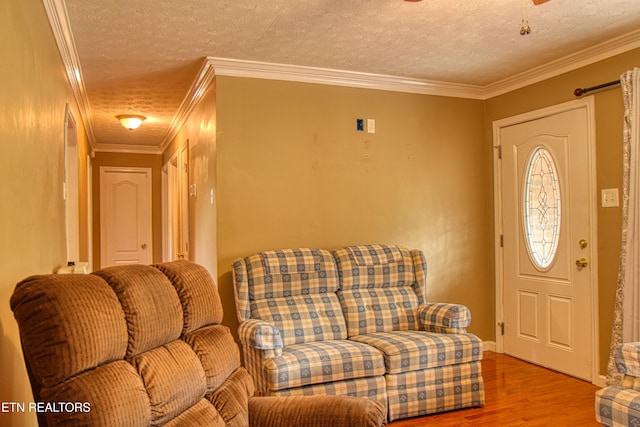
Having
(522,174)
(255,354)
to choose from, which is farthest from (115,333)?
(522,174)

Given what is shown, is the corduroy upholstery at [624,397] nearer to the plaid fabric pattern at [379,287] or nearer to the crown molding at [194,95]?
the plaid fabric pattern at [379,287]

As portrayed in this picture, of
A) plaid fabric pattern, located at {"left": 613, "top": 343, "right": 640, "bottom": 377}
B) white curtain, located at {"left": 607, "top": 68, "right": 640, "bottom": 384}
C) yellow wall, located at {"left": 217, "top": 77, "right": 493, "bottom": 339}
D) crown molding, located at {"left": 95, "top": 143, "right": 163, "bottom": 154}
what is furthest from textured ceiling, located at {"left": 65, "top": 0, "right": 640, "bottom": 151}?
crown molding, located at {"left": 95, "top": 143, "right": 163, "bottom": 154}

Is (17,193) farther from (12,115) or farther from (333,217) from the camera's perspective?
(333,217)

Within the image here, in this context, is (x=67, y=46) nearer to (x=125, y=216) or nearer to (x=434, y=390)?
(x=434, y=390)

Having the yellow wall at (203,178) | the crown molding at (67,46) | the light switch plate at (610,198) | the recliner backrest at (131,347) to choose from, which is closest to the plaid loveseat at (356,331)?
the yellow wall at (203,178)

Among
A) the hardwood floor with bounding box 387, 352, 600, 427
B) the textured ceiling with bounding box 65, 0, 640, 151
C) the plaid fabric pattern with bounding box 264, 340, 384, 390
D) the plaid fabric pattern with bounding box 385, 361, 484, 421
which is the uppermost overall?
the textured ceiling with bounding box 65, 0, 640, 151

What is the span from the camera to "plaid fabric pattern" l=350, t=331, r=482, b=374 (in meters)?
3.10

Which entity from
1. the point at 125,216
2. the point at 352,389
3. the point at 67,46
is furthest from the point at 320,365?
the point at 125,216

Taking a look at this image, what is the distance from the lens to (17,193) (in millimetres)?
1920

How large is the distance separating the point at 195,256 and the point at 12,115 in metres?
3.16

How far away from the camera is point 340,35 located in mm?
3273

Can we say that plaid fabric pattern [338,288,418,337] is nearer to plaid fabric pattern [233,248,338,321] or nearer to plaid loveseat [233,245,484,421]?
plaid loveseat [233,245,484,421]

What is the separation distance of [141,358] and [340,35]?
2.56 m

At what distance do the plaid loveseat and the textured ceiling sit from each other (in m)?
1.52
